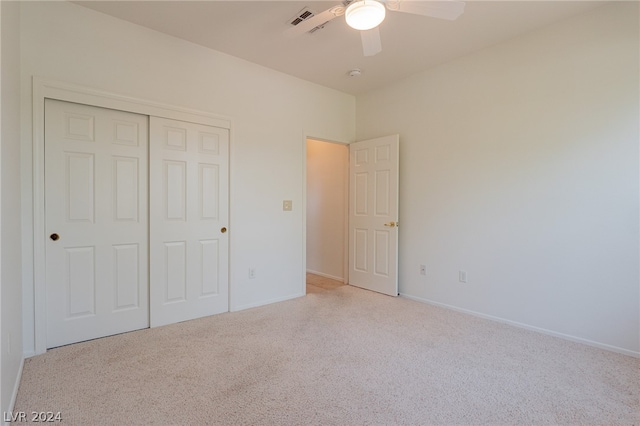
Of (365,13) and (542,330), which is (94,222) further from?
(542,330)

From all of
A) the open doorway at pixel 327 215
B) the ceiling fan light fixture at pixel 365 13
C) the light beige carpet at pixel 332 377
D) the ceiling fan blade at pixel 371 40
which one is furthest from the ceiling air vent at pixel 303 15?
the light beige carpet at pixel 332 377

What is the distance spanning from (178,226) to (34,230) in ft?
3.37

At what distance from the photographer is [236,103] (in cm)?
338

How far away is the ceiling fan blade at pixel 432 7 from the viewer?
6.10 ft

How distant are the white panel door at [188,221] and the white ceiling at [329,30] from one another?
0.85 metres

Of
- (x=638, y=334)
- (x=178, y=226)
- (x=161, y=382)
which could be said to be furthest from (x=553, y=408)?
(x=178, y=226)

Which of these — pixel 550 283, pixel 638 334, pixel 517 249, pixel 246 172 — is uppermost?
pixel 246 172

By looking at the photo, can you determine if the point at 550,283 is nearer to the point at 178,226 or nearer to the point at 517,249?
the point at 517,249

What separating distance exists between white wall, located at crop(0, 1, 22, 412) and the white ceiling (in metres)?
0.85

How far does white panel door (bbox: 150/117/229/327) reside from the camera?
114 inches

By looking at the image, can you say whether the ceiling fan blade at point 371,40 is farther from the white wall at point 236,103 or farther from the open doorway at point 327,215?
the open doorway at point 327,215

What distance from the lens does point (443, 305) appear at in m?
3.55

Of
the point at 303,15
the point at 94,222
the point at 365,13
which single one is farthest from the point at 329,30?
the point at 94,222

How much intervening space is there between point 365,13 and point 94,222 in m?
2.60
